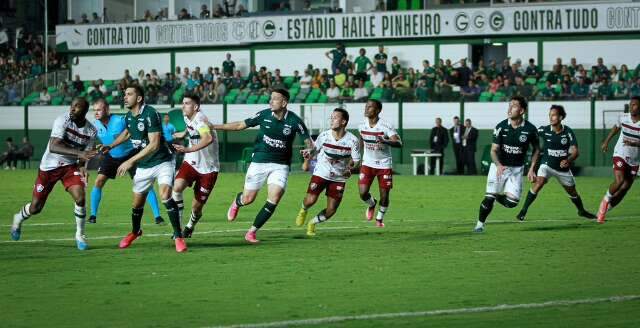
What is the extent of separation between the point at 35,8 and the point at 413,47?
23.9m

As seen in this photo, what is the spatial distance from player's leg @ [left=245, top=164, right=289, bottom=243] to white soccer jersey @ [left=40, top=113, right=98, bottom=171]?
2645 mm

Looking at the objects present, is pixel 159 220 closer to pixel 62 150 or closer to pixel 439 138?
pixel 62 150

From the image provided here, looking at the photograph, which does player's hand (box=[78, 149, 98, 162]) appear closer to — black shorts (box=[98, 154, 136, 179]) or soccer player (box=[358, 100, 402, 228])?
black shorts (box=[98, 154, 136, 179])

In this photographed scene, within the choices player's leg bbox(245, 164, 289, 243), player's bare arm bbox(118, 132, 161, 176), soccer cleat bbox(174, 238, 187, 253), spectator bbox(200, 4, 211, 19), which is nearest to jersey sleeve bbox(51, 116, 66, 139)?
player's bare arm bbox(118, 132, 161, 176)

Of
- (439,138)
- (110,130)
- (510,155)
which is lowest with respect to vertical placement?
(439,138)

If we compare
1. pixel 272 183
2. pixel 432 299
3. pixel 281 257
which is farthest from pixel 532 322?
pixel 272 183

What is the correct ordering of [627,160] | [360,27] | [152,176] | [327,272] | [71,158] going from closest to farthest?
1. [327,272]
2. [152,176]
3. [71,158]
4. [627,160]
5. [360,27]

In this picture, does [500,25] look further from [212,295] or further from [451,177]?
[212,295]

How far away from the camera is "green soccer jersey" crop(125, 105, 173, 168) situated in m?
15.7

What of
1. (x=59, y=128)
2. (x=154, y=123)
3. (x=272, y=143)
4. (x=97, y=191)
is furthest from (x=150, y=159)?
(x=97, y=191)

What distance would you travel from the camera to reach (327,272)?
13414 mm

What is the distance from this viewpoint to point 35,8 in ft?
205

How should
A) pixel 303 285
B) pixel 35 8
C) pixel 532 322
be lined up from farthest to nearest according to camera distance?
pixel 35 8 → pixel 303 285 → pixel 532 322

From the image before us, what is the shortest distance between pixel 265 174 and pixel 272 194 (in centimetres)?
43
